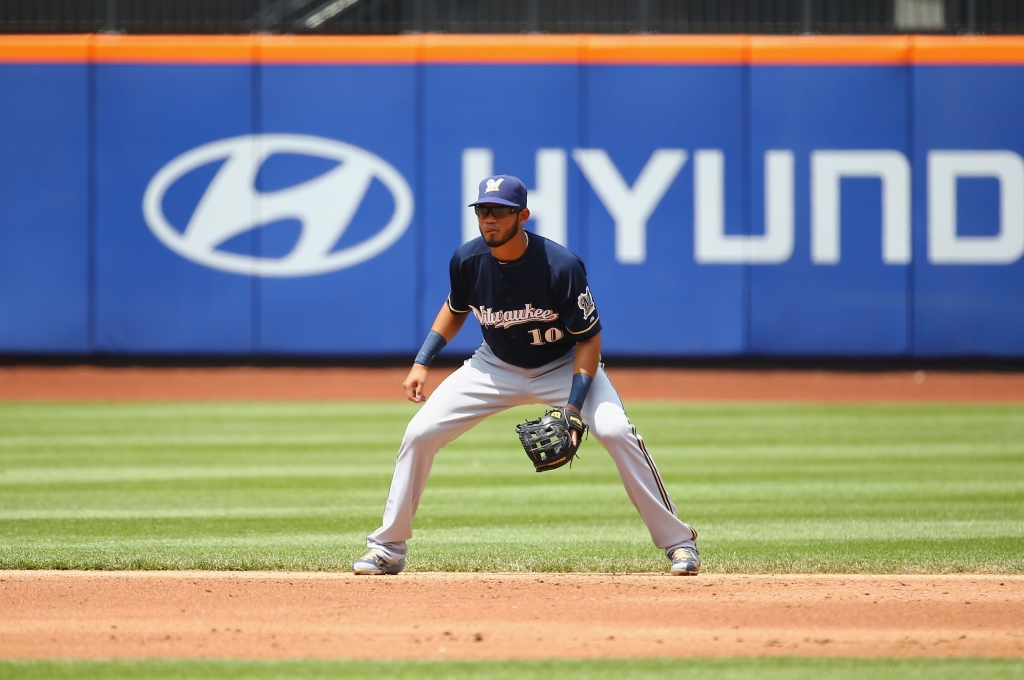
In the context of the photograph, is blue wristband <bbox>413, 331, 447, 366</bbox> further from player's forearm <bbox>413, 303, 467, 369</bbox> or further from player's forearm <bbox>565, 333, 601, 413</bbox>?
player's forearm <bbox>565, 333, 601, 413</bbox>

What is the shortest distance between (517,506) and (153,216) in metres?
9.54

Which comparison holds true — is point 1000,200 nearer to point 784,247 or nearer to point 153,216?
point 784,247

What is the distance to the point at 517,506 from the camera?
7457 mm

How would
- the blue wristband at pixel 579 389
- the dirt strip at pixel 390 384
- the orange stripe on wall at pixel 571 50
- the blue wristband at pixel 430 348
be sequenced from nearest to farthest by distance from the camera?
1. the blue wristband at pixel 579 389
2. the blue wristband at pixel 430 348
3. the dirt strip at pixel 390 384
4. the orange stripe on wall at pixel 571 50

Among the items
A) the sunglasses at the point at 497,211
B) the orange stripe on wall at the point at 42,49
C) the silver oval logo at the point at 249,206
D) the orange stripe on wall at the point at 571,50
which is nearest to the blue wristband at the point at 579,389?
the sunglasses at the point at 497,211

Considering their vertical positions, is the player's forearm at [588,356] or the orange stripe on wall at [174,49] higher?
the orange stripe on wall at [174,49]

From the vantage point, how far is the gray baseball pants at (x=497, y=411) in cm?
512

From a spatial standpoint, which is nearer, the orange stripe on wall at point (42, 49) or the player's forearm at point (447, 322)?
the player's forearm at point (447, 322)

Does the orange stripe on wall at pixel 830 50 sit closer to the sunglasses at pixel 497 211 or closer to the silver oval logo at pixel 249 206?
the silver oval logo at pixel 249 206

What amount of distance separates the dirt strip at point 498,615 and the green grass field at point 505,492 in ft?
1.43

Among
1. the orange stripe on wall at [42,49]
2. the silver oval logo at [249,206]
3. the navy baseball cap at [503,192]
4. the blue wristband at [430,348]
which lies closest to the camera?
the navy baseball cap at [503,192]

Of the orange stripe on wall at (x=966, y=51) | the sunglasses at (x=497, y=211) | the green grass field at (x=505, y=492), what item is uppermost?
the orange stripe on wall at (x=966, y=51)

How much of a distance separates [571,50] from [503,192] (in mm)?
10882

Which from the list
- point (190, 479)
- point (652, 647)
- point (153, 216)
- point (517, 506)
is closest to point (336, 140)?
point (153, 216)
